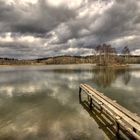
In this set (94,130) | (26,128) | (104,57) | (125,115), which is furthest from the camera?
(104,57)

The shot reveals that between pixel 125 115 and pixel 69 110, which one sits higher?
pixel 125 115

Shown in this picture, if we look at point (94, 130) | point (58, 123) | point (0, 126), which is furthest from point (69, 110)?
point (0, 126)

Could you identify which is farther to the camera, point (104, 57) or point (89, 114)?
point (104, 57)

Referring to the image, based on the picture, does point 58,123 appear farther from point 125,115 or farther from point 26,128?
point 125,115

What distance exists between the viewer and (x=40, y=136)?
10320mm

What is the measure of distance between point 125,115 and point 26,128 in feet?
22.7

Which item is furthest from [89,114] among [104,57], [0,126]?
[104,57]

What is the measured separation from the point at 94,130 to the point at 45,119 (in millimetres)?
4507

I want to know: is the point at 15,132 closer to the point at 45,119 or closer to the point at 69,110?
the point at 45,119

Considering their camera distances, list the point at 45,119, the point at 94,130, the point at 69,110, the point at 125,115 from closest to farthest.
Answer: the point at 125,115 → the point at 94,130 → the point at 45,119 → the point at 69,110

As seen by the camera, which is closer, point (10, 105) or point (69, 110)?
point (69, 110)

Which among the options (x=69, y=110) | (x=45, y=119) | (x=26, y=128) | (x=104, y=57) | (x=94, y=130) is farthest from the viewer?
(x=104, y=57)

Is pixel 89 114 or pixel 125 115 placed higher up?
pixel 125 115

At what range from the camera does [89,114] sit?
14.5 meters
